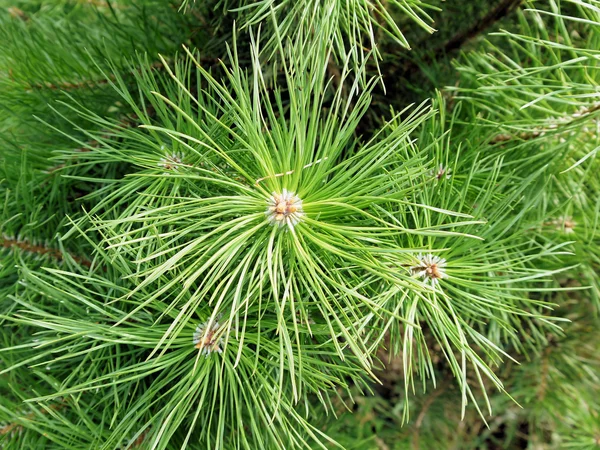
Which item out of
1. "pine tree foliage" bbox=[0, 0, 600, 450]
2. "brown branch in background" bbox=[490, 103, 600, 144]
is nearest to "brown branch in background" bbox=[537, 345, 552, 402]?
"pine tree foliage" bbox=[0, 0, 600, 450]

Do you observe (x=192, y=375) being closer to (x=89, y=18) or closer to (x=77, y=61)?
(x=77, y=61)

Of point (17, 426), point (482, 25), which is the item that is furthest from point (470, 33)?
point (17, 426)

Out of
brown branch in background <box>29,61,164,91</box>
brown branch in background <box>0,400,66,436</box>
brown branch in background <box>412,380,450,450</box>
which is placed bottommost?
brown branch in background <box>0,400,66,436</box>

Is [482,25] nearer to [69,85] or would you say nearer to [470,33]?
[470,33]

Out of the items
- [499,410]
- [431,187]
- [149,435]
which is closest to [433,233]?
[431,187]

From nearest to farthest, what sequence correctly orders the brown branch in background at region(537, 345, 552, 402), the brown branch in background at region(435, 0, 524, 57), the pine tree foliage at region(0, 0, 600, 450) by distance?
the pine tree foliage at region(0, 0, 600, 450) → the brown branch in background at region(435, 0, 524, 57) → the brown branch in background at region(537, 345, 552, 402)

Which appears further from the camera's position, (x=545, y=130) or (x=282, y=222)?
(x=545, y=130)

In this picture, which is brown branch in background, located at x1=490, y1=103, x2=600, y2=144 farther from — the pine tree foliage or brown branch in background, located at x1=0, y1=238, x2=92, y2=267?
brown branch in background, located at x1=0, y1=238, x2=92, y2=267

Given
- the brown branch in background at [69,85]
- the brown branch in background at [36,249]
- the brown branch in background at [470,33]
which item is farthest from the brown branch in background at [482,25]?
the brown branch in background at [36,249]

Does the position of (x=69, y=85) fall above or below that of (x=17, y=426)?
above
